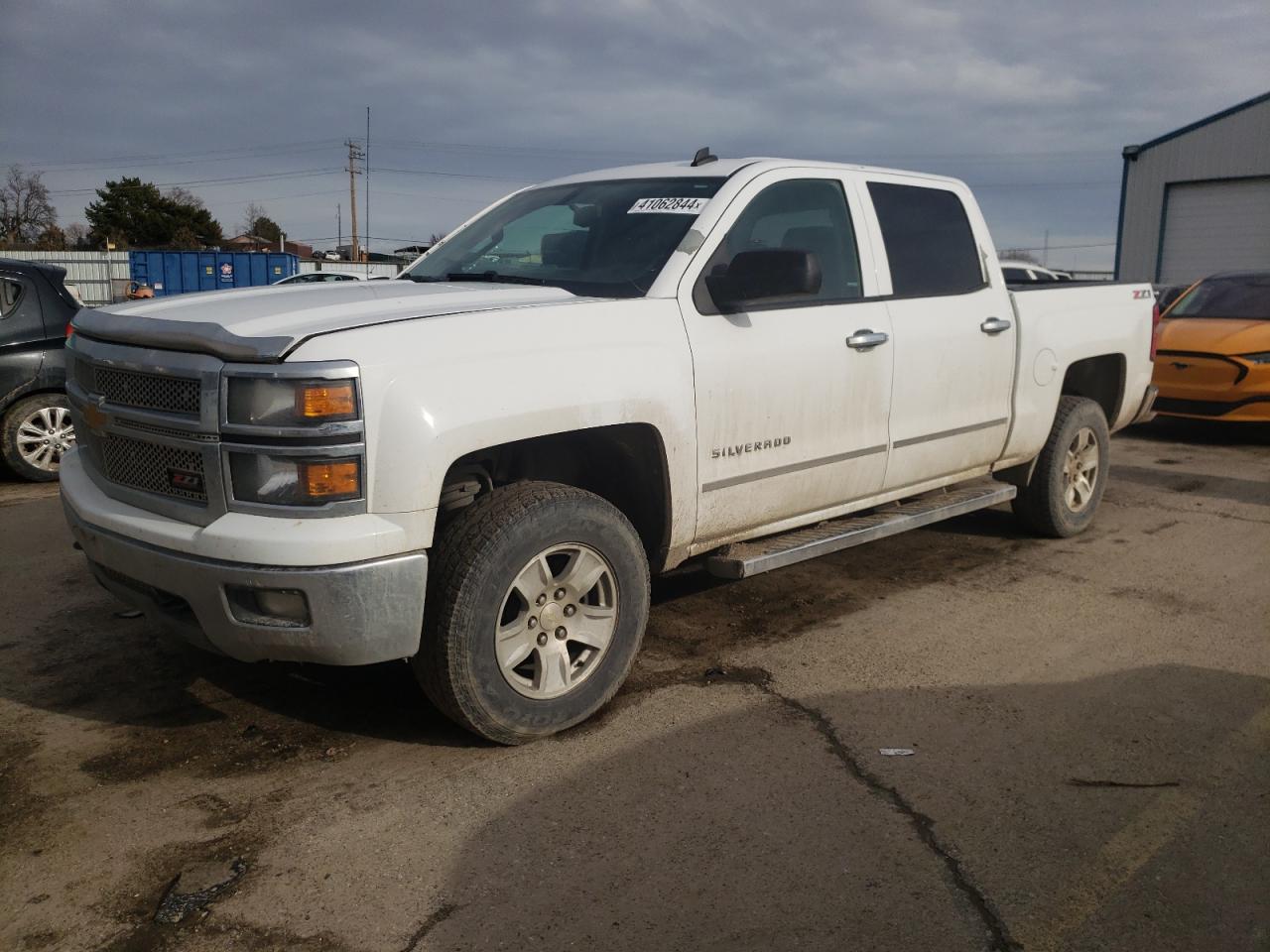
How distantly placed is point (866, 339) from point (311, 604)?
258 centimetres

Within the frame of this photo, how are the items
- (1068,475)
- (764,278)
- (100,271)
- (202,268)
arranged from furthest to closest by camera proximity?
1. (100,271)
2. (202,268)
3. (1068,475)
4. (764,278)

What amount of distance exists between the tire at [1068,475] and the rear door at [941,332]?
0.65 meters

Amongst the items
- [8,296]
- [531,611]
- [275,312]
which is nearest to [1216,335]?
[531,611]

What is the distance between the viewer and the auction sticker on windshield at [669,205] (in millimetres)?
4156

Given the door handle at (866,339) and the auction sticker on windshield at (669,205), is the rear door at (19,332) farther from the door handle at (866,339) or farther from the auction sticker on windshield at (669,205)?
the door handle at (866,339)

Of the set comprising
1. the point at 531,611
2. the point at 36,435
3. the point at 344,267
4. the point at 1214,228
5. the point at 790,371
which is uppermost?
the point at 1214,228

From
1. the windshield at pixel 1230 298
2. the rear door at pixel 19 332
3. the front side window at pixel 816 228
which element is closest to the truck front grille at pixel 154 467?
the front side window at pixel 816 228

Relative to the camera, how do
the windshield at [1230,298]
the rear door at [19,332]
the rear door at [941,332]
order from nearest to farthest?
1. the rear door at [941,332]
2. the rear door at [19,332]
3. the windshield at [1230,298]

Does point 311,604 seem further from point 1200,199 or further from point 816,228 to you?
point 1200,199

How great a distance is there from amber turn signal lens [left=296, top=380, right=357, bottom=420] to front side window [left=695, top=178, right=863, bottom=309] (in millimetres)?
1980

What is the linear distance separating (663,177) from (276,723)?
2.68 m

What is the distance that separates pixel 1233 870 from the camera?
2770mm

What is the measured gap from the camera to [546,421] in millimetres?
3322

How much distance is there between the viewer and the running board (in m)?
4.11
